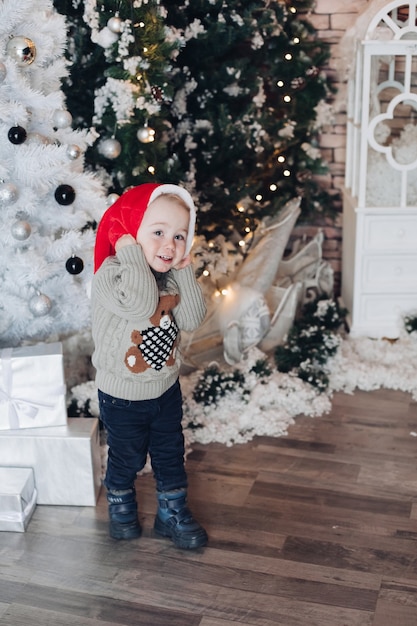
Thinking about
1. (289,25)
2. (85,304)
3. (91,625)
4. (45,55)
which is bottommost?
(91,625)

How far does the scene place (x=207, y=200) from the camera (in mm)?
3533

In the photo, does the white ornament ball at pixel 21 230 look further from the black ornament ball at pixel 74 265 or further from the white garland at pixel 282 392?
the white garland at pixel 282 392

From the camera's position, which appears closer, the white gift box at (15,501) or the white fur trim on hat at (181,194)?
the white fur trim on hat at (181,194)

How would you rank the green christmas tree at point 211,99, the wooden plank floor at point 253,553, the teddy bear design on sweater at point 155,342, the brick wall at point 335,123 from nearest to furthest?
the wooden plank floor at point 253,553
the teddy bear design on sweater at point 155,342
the green christmas tree at point 211,99
the brick wall at point 335,123

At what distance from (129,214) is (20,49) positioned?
74 centimetres

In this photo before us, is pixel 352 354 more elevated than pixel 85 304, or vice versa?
pixel 85 304

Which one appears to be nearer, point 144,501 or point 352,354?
point 144,501

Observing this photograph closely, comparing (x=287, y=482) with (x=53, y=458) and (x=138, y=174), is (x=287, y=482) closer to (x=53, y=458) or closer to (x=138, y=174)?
(x=53, y=458)

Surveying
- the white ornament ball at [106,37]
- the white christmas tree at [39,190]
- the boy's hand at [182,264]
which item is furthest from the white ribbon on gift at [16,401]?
the white ornament ball at [106,37]

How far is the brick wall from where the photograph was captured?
3.78 meters

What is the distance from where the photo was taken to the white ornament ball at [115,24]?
2727 mm

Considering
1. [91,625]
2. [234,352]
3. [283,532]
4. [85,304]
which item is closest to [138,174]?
[85,304]

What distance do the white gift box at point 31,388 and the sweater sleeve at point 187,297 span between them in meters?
0.48

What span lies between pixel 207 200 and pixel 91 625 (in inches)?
80.9
